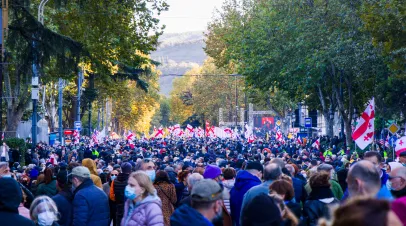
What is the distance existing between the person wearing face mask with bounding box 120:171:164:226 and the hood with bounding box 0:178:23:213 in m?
1.53

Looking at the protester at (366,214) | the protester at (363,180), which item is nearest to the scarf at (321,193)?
the protester at (363,180)

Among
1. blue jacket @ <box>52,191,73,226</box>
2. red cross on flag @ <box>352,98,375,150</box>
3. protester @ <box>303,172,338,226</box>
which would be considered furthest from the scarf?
red cross on flag @ <box>352,98,375,150</box>

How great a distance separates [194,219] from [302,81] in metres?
36.5

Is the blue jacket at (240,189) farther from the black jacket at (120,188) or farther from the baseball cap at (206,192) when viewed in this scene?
the baseball cap at (206,192)

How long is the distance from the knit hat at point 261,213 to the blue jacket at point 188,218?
21.7 inches

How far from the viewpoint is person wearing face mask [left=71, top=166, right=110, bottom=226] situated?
8641 mm

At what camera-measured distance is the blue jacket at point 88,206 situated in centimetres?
863

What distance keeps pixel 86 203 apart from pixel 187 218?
127 inches

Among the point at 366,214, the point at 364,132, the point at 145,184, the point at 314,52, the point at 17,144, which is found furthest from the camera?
the point at 314,52

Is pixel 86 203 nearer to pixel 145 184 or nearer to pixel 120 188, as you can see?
pixel 145 184

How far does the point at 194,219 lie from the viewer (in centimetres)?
561

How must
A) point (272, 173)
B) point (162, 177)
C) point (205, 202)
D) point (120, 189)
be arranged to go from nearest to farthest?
point (205, 202), point (272, 173), point (162, 177), point (120, 189)

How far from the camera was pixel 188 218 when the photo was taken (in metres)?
5.62

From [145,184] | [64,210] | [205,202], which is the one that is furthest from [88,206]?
[205,202]
